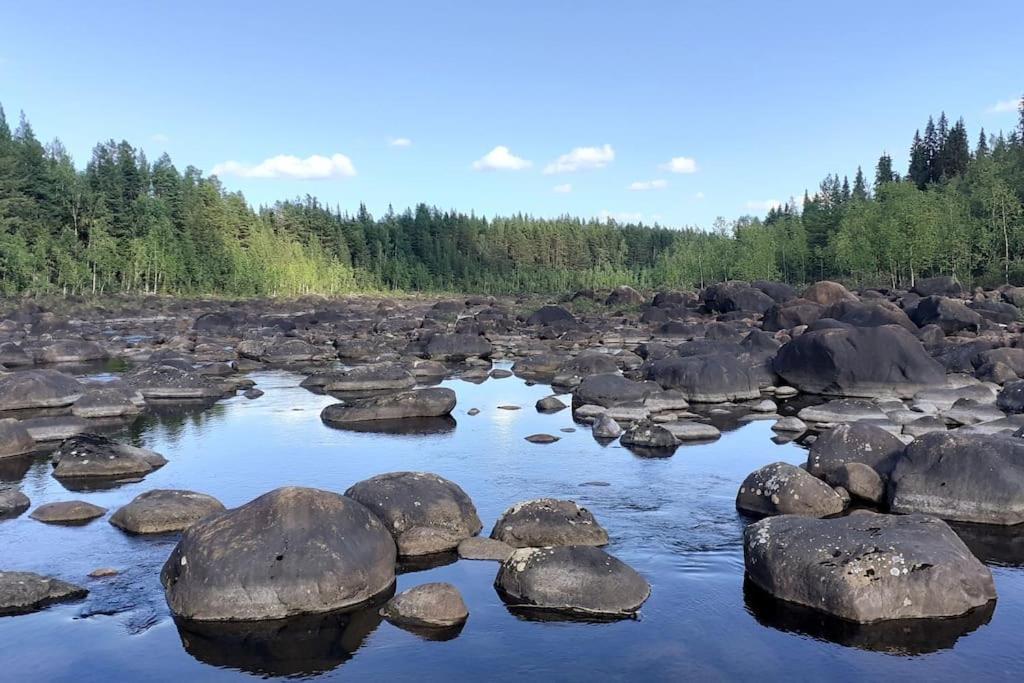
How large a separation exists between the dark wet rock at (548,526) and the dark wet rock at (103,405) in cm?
1269

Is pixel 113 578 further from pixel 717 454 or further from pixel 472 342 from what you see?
pixel 472 342

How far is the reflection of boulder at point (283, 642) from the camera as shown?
791cm

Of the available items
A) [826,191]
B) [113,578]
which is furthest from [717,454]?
[826,191]

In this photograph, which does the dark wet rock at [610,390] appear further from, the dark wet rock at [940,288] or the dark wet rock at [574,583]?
the dark wet rock at [940,288]

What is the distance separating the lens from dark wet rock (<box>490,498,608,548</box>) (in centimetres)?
1062

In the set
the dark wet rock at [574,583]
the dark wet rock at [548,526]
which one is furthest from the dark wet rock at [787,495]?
the dark wet rock at [574,583]

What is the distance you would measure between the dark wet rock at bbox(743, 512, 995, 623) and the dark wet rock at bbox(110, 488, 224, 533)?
7171 millimetres

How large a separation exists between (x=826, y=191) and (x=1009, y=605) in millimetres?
117559

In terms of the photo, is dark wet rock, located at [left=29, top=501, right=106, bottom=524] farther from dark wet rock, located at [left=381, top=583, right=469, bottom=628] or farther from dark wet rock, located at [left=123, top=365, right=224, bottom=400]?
dark wet rock, located at [left=123, top=365, right=224, bottom=400]

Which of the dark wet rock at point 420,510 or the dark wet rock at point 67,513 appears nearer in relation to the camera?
the dark wet rock at point 420,510

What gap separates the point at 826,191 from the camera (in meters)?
118

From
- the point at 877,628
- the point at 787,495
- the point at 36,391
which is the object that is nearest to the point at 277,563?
the point at 877,628

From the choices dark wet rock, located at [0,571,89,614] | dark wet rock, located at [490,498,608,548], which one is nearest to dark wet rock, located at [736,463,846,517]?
dark wet rock, located at [490,498,608,548]

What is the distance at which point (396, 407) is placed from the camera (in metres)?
20.2
